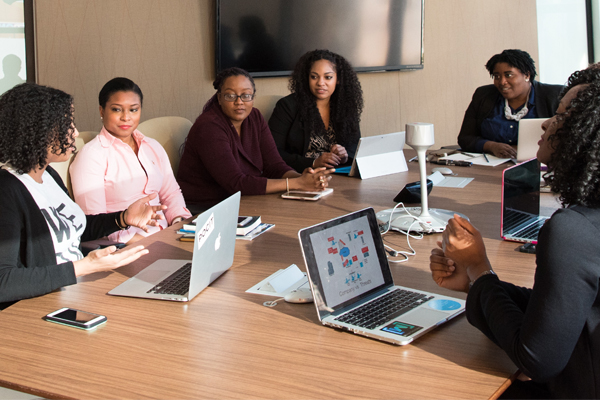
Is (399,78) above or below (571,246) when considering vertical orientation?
above

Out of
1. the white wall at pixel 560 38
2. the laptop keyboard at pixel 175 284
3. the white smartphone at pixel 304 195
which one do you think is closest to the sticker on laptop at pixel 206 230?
the laptop keyboard at pixel 175 284

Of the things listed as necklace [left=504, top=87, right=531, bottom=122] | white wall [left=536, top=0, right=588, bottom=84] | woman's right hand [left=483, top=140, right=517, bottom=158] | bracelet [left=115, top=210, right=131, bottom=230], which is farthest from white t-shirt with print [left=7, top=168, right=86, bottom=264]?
white wall [left=536, top=0, right=588, bottom=84]

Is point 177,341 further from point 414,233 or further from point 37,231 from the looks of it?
point 414,233

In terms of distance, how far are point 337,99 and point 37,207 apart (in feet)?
6.96

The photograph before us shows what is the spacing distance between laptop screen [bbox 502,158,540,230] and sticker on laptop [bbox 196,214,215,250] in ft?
2.86

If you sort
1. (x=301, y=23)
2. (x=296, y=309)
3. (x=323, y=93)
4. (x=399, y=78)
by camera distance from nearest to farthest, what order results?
(x=296, y=309)
(x=323, y=93)
(x=301, y=23)
(x=399, y=78)

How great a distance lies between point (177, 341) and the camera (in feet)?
3.76

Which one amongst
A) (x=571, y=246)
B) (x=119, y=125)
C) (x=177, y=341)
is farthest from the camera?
(x=119, y=125)

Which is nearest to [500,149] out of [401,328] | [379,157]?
[379,157]

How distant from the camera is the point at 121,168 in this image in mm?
2402

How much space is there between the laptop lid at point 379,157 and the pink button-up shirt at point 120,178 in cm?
82

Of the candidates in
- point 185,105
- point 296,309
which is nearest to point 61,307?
point 296,309

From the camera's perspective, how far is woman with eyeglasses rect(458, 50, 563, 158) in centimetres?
327

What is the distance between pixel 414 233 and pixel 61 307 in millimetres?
1036
